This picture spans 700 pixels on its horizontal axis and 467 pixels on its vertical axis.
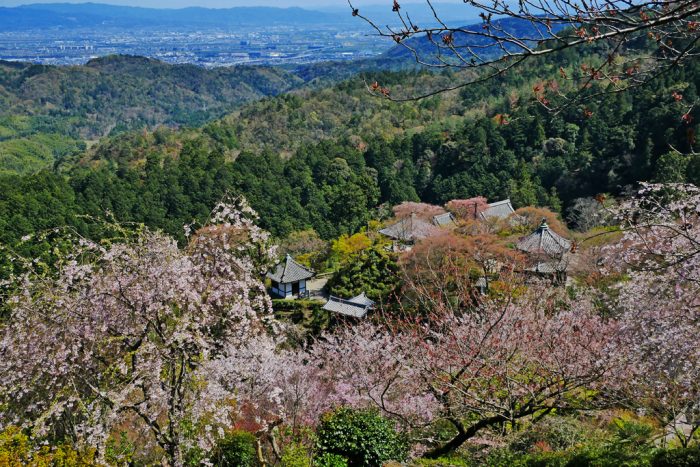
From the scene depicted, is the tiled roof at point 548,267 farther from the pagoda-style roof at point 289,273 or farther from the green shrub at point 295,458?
the green shrub at point 295,458

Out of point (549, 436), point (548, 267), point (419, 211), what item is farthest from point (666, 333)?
point (419, 211)

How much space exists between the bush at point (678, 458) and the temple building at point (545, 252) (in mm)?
9773

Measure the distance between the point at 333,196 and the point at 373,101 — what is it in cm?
2787

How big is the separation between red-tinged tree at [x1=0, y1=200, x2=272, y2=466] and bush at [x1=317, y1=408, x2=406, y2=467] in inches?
45.1

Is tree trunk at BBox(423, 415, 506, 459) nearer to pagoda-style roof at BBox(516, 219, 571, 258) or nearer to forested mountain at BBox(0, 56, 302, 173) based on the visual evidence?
pagoda-style roof at BBox(516, 219, 571, 258)

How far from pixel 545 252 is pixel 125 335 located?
1268 centimetres

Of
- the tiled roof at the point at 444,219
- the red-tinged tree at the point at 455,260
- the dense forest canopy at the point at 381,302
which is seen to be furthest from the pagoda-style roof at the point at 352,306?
the tiled roof at the point at 444,219

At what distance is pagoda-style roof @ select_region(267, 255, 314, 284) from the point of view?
73.2ft

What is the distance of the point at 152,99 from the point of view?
121312 millimetres

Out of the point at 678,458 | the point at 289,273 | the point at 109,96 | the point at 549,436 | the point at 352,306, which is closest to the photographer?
the point at 678,458

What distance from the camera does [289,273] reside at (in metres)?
22.5

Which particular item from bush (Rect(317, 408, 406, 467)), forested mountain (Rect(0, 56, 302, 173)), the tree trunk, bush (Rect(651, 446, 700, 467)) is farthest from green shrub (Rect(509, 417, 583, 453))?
forested mountain (Rect(0, 56, 302, 173))

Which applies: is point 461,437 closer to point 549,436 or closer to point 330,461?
point 549,436

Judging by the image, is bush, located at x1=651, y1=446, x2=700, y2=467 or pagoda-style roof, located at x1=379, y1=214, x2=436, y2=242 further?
pagoda-style roof, located at x1=379, y1=214, x2=436, y2=242
